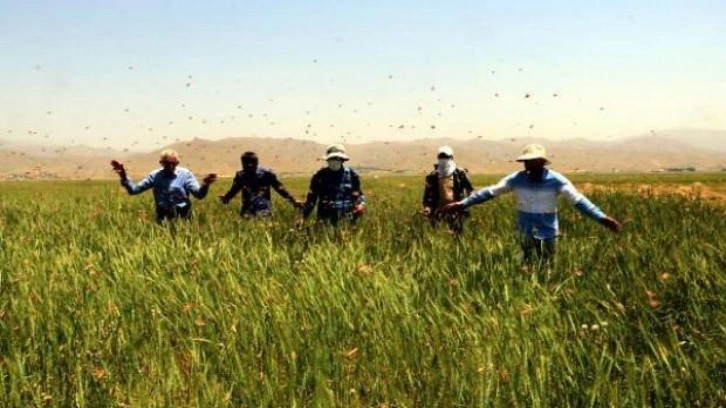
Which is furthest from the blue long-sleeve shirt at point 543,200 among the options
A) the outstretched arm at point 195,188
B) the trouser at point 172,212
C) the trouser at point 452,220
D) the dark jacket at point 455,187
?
the trouser at point 172,212

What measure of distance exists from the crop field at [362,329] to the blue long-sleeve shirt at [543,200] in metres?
0.30

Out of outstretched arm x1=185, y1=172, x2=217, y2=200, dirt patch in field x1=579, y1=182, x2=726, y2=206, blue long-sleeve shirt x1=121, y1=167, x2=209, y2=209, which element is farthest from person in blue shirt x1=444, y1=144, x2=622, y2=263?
dirt patch in field x1=579, y1=182, x2=726, y2=206

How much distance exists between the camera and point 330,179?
9414 mm

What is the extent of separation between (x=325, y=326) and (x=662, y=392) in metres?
2.17

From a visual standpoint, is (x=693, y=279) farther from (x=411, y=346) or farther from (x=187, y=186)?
(x=187, y=186)

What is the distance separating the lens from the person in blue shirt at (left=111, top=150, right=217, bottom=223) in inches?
383

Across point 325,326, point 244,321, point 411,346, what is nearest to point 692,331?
point 411,346

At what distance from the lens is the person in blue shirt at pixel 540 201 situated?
708 cm

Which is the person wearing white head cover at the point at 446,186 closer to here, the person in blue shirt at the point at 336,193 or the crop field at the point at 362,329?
the person in blue shirt at the point at 336,193

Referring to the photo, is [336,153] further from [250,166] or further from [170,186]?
[170,186]

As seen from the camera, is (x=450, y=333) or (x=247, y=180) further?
(x=247, y=180)

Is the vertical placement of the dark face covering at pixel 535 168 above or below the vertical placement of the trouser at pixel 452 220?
above

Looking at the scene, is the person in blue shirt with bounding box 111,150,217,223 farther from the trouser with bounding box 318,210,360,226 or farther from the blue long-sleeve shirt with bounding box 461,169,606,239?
the blue long-sleeve shirt with bounding box 461,169,606,239

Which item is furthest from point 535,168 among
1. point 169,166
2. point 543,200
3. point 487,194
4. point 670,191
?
point 670,191
